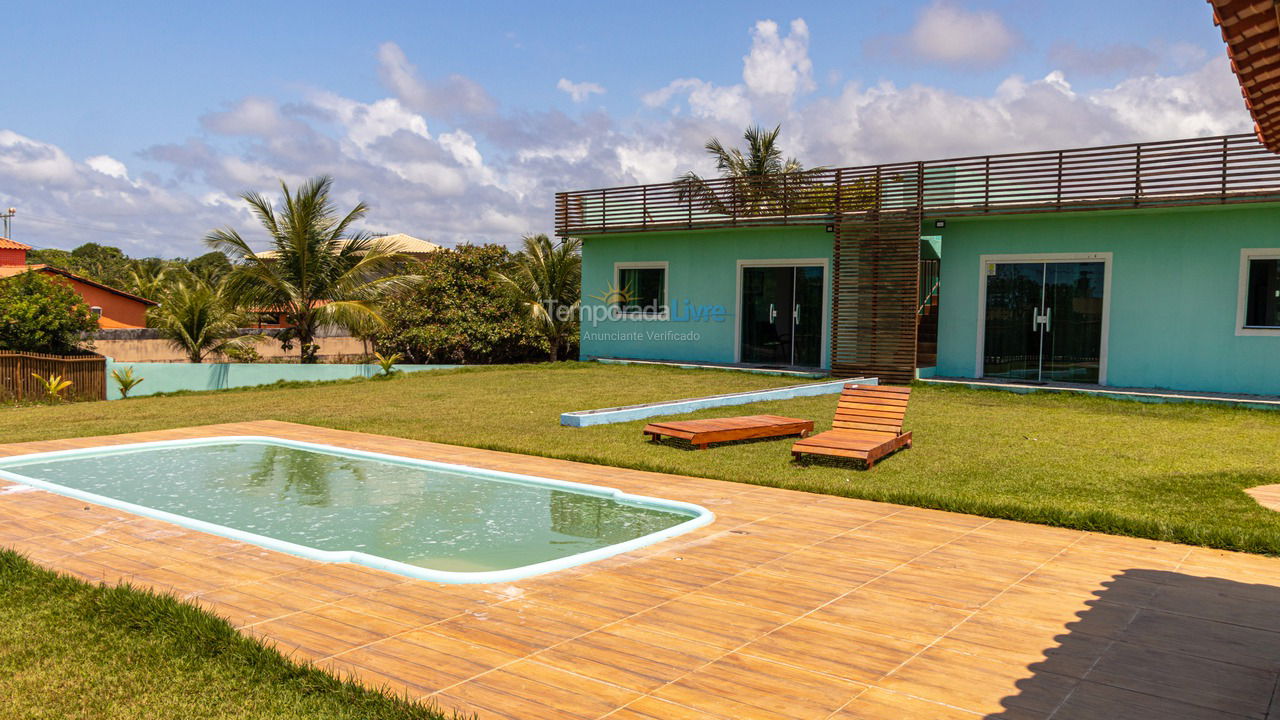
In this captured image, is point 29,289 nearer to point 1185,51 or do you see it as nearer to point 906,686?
point 906,686

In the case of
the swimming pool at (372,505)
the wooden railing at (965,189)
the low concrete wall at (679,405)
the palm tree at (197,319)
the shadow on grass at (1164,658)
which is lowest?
the swimming pool at (372,505)

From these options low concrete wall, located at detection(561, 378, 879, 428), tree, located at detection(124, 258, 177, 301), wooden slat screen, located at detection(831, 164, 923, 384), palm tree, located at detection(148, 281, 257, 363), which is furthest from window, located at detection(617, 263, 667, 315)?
tree, located at detection(124, 258, 177, 301)

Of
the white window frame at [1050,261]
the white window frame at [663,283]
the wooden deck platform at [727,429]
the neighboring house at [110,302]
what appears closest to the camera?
the wooden deck platform at [727,429]

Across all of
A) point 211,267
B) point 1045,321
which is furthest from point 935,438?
point 211,267

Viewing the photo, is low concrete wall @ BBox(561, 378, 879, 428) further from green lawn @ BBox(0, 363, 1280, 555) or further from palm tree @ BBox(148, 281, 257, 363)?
palm tree @ BBox(148, 281, 257, 363)

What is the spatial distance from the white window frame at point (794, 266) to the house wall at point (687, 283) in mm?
48

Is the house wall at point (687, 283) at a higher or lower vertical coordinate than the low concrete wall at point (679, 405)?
higher

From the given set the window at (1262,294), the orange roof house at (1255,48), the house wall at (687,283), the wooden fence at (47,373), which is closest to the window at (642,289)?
the house wall at (687,283)

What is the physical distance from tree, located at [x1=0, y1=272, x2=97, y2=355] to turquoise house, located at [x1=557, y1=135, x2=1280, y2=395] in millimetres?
12889

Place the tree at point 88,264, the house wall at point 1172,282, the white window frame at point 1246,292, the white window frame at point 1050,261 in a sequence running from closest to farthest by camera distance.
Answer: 1. the white window frame at point 1246,292
2. the house wall at point 1172,282
3. the white window frame at point 1050,261
4. the tree at point 88,264

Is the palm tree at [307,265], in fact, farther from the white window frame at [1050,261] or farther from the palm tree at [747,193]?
the white window frame at [1050,261]

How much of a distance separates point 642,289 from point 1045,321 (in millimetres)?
10180

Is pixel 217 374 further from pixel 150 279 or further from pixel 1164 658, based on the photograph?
pixel 150 279

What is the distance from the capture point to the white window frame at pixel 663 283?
2320 cm
